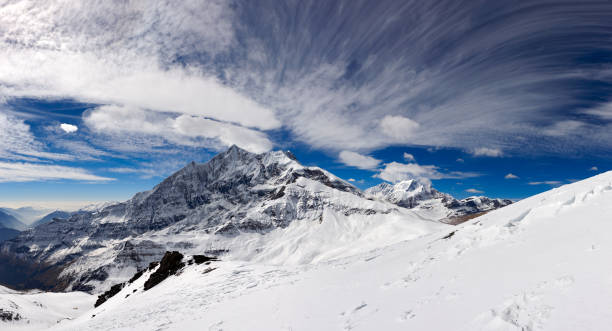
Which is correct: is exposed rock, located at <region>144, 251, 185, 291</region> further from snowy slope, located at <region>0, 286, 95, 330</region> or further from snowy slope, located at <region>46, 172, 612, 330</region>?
snowy slope, located at <region>0, 286, 95, 330</region>

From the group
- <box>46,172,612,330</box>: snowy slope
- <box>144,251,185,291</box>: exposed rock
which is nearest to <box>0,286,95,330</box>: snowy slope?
<box>144,251,185,291</box>: exposed rock

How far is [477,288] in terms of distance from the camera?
305 inches

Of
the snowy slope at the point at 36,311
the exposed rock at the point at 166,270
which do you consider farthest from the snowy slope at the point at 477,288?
the snowy slope at the point at 36,311

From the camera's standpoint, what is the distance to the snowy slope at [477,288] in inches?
236

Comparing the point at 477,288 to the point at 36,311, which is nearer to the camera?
the point at 477,288

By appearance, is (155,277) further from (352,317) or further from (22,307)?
(22,307)

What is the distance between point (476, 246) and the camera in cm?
1139

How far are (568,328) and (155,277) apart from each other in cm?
4412

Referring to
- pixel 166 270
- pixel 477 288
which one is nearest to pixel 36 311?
pixel 166 270

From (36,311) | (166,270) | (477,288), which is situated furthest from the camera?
(36,311)

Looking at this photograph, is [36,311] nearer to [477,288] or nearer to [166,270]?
[166,270]

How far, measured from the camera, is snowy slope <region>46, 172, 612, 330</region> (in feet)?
19.7

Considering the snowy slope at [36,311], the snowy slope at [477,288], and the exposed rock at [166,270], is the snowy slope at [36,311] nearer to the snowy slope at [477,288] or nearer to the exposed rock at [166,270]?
the exposed rock at [166,270]

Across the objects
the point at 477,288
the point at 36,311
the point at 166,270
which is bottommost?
the point at 36,311
